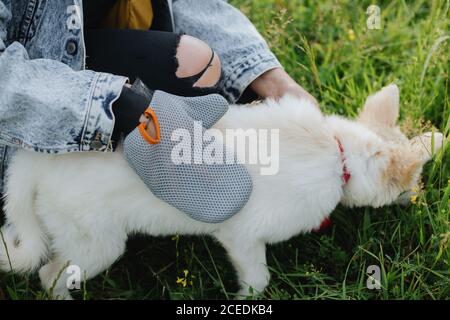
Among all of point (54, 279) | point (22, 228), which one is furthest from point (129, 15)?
point (54, 279)

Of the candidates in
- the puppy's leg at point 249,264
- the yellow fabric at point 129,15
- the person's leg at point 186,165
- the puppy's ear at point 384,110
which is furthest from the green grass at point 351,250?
the yellow fabric at point 129,15

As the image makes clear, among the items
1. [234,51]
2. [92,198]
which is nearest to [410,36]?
[234,51]

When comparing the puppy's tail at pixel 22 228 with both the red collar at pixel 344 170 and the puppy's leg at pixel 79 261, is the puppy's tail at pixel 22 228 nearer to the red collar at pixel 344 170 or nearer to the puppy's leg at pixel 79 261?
the puppy's leg at pixel 79 261

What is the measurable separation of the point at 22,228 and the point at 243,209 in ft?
2.03

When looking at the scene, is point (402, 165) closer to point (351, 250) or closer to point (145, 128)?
point (351, 250)

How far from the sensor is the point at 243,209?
1.54m

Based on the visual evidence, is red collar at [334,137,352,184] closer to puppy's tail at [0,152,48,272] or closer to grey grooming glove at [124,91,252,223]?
grey grooming glove at [124,91,252,223]

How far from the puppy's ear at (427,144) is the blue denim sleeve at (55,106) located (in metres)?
0.90

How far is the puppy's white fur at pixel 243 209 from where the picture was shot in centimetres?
150

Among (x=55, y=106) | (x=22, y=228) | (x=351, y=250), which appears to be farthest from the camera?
(x=351, y=250)

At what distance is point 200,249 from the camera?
6.20 ft

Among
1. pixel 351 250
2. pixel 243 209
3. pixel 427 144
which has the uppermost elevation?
pixel 427 144

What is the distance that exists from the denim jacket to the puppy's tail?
0.10 m
